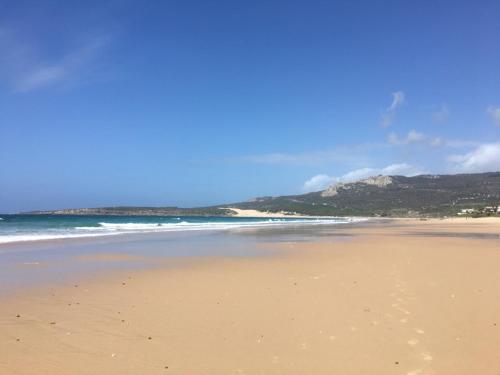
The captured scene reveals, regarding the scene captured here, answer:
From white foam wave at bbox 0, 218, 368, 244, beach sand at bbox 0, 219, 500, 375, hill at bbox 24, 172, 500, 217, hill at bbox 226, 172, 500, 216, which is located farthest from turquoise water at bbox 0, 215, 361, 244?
hill at bbox 24, 172, 500, 217

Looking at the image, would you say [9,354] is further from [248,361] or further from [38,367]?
[248,361]

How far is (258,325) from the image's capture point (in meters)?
6.91

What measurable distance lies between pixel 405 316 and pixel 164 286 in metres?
5.72

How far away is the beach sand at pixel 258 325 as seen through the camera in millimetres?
5301

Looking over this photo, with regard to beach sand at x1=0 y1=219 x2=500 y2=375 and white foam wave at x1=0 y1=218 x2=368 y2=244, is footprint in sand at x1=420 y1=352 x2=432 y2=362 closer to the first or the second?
beach sand at x1=0 y1=219 x2=500 y2=375

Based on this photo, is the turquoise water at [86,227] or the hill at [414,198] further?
the hill at [414,198]

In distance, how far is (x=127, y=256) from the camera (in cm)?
1777

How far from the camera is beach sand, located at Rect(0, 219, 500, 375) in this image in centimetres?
530

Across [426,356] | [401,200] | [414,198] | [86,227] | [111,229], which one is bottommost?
[426,356]

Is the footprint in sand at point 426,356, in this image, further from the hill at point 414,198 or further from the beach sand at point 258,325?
the hill at point 414,198

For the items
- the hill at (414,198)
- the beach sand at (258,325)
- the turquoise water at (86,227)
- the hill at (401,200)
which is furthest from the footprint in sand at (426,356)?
the hill at (414,198)

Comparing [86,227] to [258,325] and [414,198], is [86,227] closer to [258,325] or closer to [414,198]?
[258,325]

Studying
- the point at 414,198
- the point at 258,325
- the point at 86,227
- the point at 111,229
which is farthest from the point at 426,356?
the point at 414,198

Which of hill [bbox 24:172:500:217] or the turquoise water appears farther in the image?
hill [bbox 24:172:500:217]
